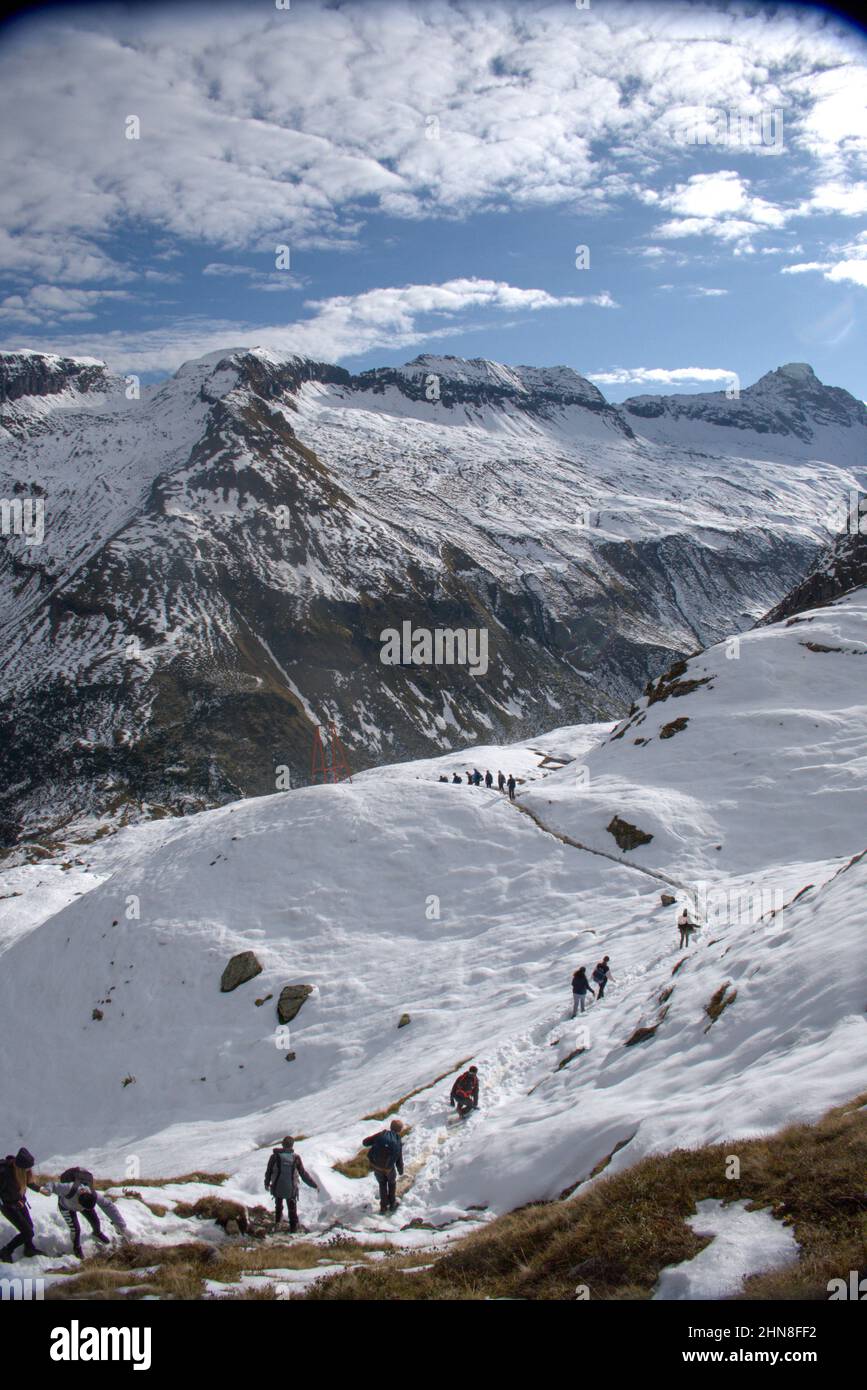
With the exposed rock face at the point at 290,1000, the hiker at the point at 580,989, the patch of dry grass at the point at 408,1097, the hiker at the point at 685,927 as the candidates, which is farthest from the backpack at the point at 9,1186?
the exposed rock face at the point at 290,1000

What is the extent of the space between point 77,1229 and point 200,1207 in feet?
11.4

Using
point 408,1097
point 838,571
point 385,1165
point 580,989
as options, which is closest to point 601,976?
point 580,989

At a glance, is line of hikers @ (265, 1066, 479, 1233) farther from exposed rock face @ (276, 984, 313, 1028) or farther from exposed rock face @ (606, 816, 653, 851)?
exposed rock face @ (606, 816, 653, 851)

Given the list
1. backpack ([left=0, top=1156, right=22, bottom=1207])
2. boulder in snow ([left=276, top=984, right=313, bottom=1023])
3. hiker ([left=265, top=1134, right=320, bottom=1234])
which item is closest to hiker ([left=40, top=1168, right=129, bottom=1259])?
backpack ([left=0, top=1156, right=22, bottom=1207])

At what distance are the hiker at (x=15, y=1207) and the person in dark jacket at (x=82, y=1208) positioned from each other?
531 mm

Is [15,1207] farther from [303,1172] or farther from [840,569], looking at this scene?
[840,569]

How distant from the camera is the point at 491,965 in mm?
30109

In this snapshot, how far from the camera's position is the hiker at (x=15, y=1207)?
36.9 feet

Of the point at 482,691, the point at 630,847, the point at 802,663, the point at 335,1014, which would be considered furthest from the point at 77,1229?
the point at 482,691

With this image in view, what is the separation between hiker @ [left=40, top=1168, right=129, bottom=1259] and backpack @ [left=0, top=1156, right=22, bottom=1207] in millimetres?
757

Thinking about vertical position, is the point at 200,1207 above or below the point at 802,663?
below

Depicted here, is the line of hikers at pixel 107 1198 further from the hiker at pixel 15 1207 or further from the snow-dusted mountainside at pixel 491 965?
the snow-dusted mountainside at pixel 491 965
